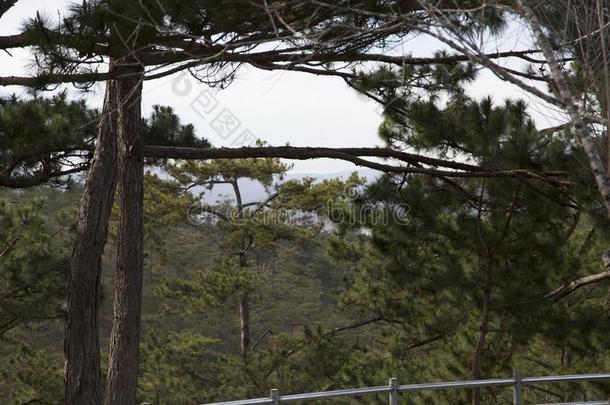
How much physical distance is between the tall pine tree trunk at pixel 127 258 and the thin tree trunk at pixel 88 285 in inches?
5.3

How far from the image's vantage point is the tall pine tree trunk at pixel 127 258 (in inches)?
354

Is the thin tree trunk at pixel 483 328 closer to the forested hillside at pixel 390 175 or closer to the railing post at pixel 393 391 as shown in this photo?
the forested hillside at pixel 390 175

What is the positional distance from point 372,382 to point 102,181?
765cm

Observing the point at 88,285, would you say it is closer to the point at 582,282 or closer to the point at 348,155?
the point at 348,155

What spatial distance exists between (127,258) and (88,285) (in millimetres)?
482

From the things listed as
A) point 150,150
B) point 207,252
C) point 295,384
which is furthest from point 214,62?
point 207,252

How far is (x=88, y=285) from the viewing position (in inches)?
353

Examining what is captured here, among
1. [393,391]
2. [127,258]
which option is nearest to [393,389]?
[393,391]

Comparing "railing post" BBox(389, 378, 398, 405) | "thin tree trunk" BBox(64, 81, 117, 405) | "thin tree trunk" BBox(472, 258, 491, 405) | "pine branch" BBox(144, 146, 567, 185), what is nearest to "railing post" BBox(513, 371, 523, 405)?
"railing post" BBox(389, 378, 398, 405)

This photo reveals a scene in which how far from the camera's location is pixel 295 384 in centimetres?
2189

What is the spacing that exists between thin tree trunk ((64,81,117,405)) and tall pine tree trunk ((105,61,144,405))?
13 cm

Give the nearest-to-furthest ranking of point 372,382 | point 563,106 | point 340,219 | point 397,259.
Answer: point 563,106, point 397,259, point 340,219, point 372,382

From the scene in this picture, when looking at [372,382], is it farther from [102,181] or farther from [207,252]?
[207,252]

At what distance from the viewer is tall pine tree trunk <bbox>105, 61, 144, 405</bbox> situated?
29.5ft
